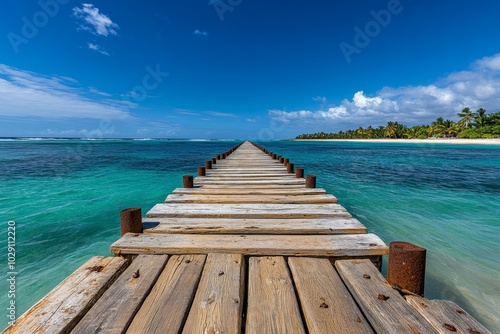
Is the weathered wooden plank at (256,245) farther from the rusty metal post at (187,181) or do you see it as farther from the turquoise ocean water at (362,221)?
the rusty metal post at (187,181)

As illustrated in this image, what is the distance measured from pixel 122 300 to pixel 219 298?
805mm

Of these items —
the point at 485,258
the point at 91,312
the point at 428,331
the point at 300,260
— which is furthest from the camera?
the point at 485,258

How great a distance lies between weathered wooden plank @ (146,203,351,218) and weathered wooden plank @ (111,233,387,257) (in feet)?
2.56

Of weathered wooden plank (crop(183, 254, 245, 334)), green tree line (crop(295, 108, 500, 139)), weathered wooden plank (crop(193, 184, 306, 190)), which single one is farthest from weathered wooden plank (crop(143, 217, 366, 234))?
green tree line (crop(295, 108, 500, 139))

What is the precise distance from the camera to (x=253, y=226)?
130 inches

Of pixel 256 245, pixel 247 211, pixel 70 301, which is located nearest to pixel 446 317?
pixel 256 245

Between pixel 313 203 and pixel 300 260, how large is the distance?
214cm

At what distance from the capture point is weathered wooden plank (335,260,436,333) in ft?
5.38

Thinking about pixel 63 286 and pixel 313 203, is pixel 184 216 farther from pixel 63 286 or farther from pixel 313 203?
pixel 313 203

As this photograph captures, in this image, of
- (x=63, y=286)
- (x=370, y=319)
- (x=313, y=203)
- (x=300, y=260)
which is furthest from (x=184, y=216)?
(x=370, y=319)

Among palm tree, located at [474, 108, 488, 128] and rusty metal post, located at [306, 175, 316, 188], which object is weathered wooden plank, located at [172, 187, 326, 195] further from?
palm tree, located at [474, 108, 488, 128]

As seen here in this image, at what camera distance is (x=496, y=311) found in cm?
347

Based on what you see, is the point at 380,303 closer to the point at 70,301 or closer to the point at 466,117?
the point at 70,301

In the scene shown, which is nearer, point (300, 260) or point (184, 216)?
point (300, 260)
